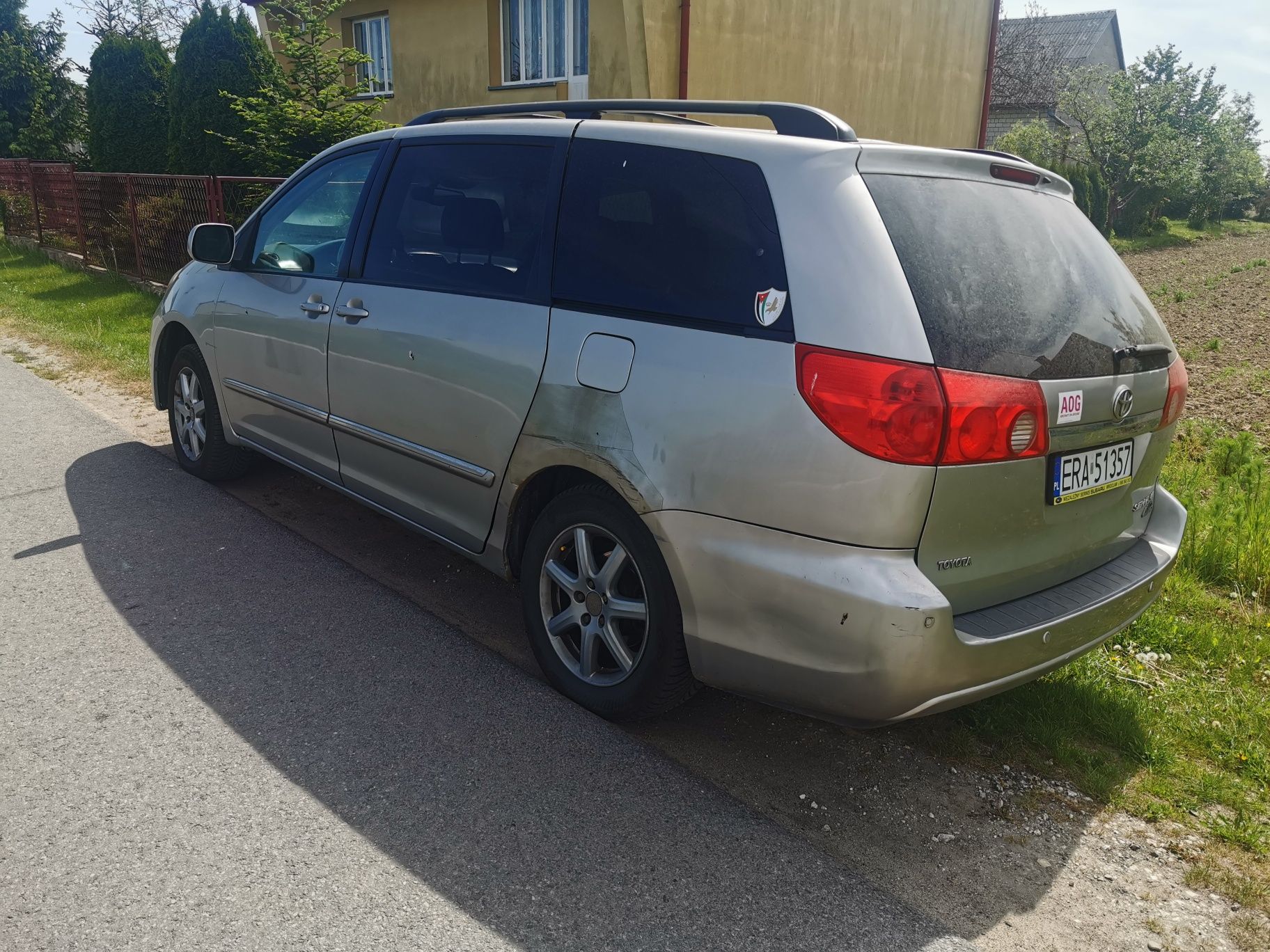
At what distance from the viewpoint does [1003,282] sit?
8.93 ft

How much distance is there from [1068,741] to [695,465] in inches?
62.8

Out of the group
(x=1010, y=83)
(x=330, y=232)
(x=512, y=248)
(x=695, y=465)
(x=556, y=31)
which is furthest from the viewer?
(x=1010, y=83)

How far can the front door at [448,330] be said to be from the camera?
3.42 m

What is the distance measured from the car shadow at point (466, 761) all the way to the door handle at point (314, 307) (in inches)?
44.1

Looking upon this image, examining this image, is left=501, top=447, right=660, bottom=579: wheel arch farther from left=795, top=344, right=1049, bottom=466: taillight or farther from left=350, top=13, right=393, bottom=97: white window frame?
left=350, top=13, right=393, bottom=97: white window frame

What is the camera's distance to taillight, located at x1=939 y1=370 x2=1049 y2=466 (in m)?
2.50

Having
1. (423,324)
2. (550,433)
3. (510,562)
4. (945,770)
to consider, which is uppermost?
(423,324)

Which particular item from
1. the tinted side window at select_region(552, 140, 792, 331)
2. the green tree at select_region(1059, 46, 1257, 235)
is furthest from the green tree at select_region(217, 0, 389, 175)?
the green tree at select_region(1059, 46, 1257, 235)

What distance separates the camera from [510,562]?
3.62m

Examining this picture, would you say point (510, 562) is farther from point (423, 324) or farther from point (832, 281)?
point (832, 281)

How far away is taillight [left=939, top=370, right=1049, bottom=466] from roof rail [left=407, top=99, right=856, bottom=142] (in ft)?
2.58

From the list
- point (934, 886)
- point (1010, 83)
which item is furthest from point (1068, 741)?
point (1010, 83)

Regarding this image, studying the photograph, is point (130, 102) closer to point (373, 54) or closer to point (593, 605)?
point (373, 54)

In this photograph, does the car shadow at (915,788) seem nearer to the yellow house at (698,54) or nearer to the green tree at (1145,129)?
the yellow house at (698,54)
